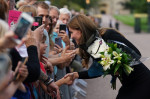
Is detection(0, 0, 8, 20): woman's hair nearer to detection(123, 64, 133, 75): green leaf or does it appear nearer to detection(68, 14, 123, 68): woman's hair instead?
detection(68, 14, 123, 68): woman's hair

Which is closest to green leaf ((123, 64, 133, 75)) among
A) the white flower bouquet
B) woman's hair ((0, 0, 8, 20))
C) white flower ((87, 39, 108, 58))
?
the white flower bouquet

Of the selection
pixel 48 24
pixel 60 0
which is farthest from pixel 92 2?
pixel 48 24

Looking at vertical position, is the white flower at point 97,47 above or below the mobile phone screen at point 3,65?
below

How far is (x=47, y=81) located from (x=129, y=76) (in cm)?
97

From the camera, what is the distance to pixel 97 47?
451 cm

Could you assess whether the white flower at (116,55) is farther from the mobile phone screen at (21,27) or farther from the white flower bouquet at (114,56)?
the mobile phone screen at (21,27)

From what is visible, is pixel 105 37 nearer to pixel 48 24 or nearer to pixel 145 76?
pixel 145 76

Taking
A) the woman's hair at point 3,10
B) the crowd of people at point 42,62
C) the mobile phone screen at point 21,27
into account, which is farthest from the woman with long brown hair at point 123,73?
the mobile phone screen at point 21,27

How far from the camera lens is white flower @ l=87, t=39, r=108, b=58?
4477mm

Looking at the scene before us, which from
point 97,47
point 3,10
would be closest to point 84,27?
point 97,47

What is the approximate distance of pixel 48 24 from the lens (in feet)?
19.8

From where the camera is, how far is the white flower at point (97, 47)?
176 inches

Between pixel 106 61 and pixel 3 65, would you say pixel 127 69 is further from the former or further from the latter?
pixel 3 65

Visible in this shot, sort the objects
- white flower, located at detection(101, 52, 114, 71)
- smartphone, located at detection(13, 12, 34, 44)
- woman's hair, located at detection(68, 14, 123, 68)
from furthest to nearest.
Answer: woman's hair, located at detection(68, 14, 123, 68)
white flower, located at detection(101, 52, 114, 71)
smartphone, located at detection(13, 12, 34, 44)
